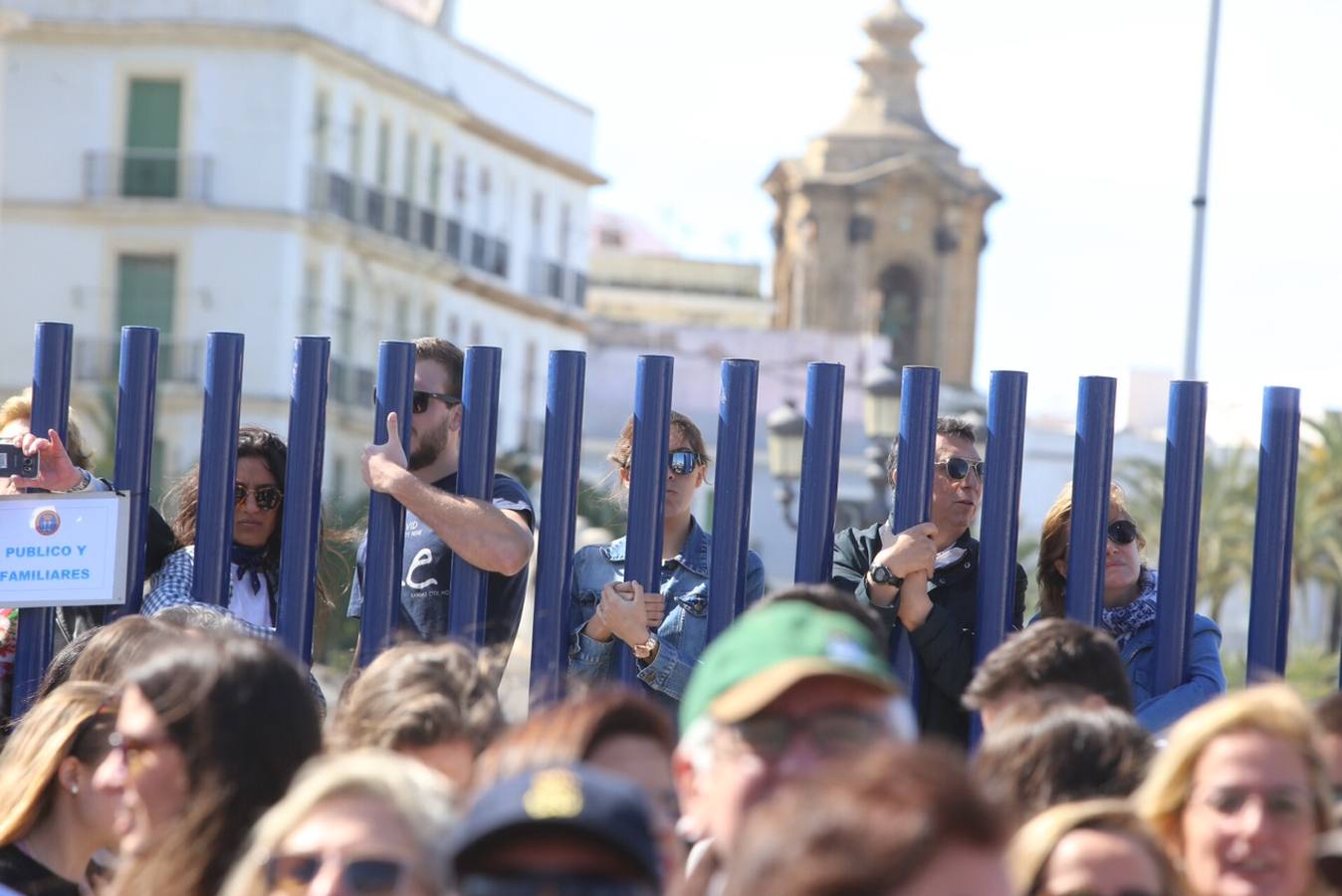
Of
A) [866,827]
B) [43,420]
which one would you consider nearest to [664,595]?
[43,420]

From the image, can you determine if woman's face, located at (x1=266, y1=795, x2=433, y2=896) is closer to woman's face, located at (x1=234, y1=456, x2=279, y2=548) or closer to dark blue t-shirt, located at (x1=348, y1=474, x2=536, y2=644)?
dark blue t-shirt, located at (x1=348, y1=474, x2=536, y2=644)

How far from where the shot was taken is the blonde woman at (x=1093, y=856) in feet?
14.2

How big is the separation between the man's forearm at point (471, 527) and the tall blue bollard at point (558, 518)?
0.56ft

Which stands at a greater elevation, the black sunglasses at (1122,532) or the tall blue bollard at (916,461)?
the tall blue bollard at (916,461)

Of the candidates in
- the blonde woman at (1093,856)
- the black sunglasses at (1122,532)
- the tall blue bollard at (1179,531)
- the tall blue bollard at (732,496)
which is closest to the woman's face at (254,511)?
the tall blue bollard at (732,496)

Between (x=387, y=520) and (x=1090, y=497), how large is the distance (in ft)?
6.34

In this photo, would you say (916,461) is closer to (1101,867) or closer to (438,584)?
(438,584)

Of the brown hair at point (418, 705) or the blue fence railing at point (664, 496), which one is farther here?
the blue fence railing at point (664, 496)

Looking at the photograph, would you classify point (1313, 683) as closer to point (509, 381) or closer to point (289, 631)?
point (289, 631)

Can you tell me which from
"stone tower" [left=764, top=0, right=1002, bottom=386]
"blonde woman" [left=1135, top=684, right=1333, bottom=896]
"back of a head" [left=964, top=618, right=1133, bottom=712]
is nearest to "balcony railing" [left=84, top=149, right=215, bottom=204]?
"stone tower" [left=764, top=0, right=1002, bottom=386]

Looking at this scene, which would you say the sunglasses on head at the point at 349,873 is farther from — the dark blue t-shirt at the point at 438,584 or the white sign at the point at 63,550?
the white sign at the point at 63,550

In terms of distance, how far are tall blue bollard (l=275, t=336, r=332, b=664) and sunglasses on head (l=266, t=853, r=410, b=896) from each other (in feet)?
10.7

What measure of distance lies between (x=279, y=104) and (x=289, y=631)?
1610 inches

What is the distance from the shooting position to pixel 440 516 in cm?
716
